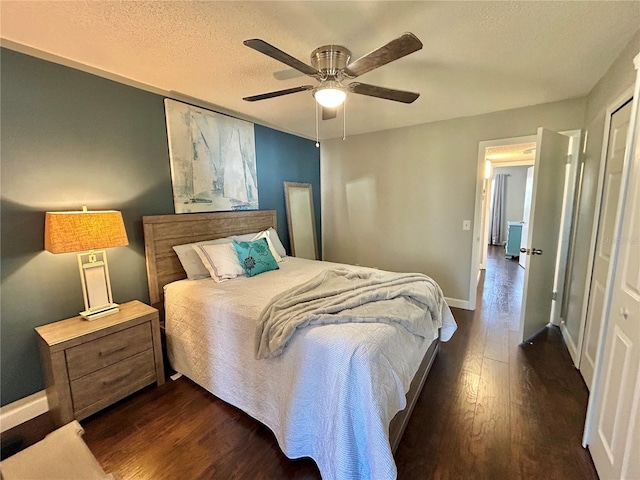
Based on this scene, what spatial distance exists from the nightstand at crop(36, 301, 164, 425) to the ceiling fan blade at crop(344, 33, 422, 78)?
2.21 metres

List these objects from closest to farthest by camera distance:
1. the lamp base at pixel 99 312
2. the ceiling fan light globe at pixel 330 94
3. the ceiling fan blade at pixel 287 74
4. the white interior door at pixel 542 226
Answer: the ceiling fan light globe at pixel 330 94
the lamp base at pixel 99 312
the ceiling fan blade at pixel 287 74
the white interior door at pixel 542 226

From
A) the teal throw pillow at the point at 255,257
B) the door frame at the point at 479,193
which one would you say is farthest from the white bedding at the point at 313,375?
the door frame at the point at 479,193

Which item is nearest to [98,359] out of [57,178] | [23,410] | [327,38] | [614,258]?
[23,410]

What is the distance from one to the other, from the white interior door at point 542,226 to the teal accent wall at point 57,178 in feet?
11.5

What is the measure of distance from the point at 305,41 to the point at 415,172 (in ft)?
8.24

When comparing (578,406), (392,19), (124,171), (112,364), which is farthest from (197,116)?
(578,406)

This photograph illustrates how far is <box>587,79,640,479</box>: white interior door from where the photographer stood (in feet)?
3.78

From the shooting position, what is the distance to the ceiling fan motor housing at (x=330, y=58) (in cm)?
172

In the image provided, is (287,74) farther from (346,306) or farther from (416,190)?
(416,190)

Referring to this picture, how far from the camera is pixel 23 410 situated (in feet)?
6.00

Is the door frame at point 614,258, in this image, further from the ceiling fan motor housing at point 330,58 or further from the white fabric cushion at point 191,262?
the white fabric cushion at point 191,262

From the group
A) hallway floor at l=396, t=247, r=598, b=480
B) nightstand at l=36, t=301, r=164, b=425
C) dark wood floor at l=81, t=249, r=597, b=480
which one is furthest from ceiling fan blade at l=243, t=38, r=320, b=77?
hallway floor at l=396, t=247, r=598, b=480

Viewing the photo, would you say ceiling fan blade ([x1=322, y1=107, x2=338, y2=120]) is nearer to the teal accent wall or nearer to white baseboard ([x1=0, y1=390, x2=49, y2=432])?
the teal accent wall

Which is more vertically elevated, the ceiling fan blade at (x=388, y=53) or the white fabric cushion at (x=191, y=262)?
the ceiling fan blade at (x=388, y=53)
